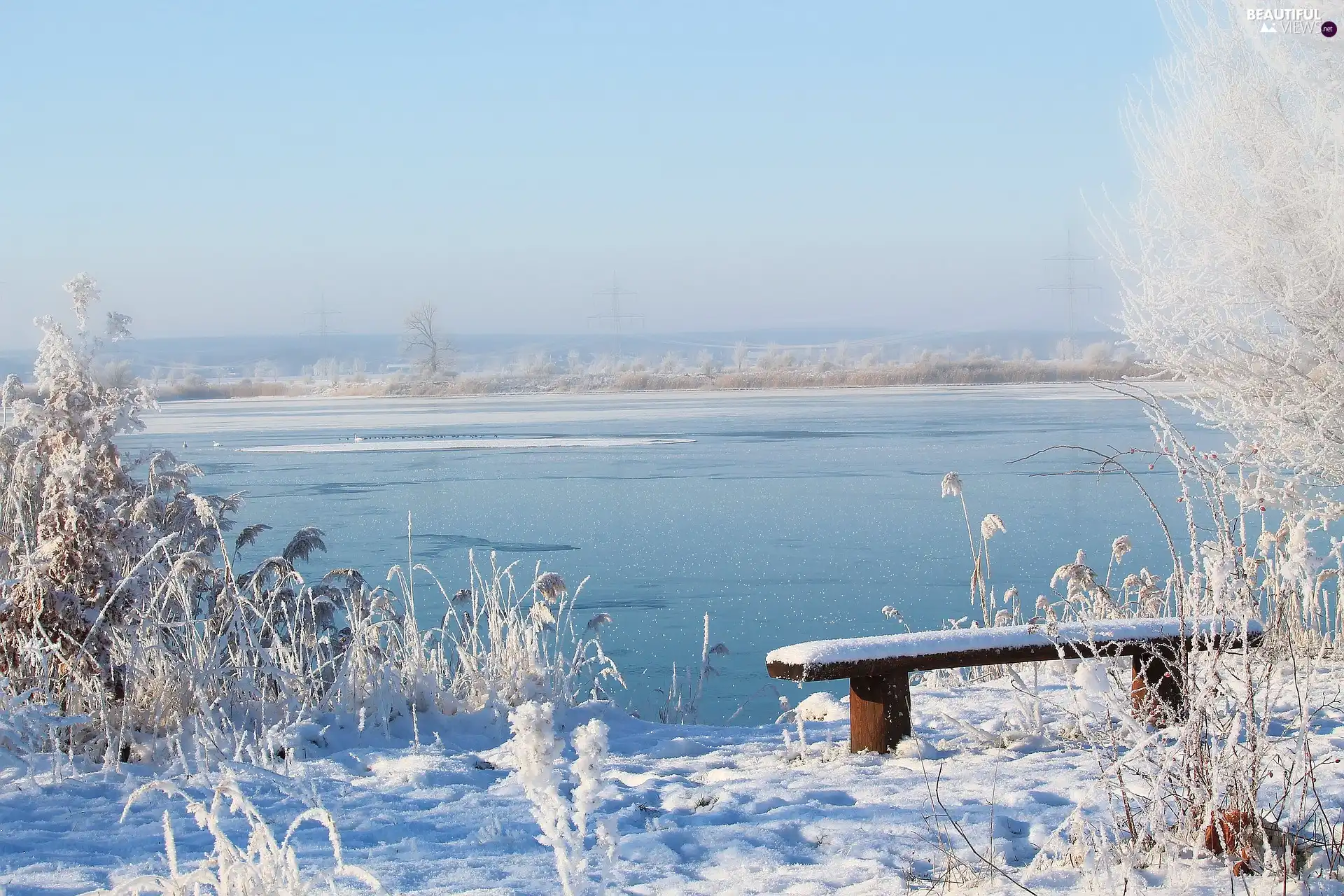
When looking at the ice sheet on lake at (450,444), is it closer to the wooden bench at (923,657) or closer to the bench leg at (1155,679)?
the bench leg at (1155,679)

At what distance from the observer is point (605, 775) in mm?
→ 3764

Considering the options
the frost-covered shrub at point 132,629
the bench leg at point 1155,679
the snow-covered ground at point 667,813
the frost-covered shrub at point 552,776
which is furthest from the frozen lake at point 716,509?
the frost-covered shrub at point 552,776

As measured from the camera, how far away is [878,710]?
397 cm

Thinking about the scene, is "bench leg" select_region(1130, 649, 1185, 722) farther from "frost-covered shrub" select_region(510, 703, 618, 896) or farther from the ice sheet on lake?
the ice sheet on lake

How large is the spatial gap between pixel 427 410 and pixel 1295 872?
107 feet

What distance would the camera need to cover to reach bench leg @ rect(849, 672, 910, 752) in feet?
13.0

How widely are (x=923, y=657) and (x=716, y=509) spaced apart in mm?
9548

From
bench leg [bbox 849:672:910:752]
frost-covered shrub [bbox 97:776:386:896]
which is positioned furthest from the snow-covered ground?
frost-covered shrub [bbox 97:776:386:896]

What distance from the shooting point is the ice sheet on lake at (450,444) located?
20.6m

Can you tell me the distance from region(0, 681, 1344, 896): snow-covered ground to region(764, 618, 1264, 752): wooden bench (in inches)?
5.7

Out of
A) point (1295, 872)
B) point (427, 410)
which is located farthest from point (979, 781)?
point (427, 410)

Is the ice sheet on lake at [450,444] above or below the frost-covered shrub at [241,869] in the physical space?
below

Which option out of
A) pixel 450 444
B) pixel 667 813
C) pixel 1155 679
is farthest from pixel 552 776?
pixel 450 444

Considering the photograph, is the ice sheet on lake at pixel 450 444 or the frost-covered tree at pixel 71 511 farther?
the ice sheet on lake at pixel 450 444
